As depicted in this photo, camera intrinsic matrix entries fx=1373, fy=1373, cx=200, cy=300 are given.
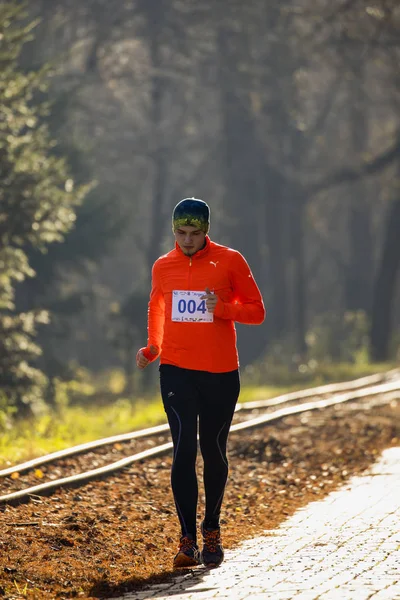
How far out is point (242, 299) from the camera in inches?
336

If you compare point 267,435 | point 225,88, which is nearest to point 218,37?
point 225,88

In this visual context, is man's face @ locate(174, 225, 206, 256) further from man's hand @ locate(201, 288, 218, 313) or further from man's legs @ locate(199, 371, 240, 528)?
man's legs @ locate(199, 371, 240, 528)

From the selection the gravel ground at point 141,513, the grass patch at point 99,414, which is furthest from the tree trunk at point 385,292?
the gravel ground at point 141,513

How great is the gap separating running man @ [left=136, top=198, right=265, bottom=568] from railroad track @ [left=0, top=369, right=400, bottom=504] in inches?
90.3

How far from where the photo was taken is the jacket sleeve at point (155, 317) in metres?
8.57

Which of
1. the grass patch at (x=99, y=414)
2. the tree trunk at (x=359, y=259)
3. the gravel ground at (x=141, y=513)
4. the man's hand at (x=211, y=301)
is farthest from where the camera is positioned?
the tree trunk at (x=359, y=259)

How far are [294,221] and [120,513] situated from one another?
36210 mm

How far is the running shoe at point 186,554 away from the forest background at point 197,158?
1172 centimetres

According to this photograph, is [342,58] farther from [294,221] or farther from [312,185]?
[294,221]

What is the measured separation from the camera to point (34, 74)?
20078mm

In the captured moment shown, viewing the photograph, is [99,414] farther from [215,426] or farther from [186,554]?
[186,554]

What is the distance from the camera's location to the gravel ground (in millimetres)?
8039

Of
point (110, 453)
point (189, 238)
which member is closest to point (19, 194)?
point (110, 453)

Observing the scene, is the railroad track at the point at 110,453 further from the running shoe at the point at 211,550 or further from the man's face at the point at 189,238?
the man's face at the point at 189,238
